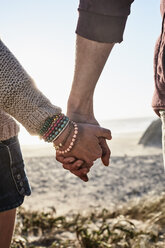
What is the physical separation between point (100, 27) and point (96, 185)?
4505 mm

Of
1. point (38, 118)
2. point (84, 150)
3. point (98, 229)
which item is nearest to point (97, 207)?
point (98, 229)

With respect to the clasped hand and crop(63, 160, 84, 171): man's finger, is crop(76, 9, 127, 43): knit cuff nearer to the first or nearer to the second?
the clasped hand

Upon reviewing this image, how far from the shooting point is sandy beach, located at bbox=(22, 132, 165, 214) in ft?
17.2

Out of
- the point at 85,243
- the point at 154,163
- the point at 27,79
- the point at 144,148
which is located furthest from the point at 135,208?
the point at 144,148

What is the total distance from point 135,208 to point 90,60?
225 cm

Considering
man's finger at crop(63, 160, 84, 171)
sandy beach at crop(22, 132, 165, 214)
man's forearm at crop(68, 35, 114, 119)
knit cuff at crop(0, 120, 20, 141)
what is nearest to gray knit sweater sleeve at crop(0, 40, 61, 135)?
knit cuff at crop(0, 120, 20, 141)

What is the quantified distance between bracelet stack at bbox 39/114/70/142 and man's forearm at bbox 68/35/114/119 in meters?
0.48

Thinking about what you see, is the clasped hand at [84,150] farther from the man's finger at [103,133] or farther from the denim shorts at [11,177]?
the denim shorts at [11,177]

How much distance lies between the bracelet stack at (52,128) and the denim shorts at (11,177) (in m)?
0.21

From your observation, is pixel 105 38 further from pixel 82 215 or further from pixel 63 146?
pixel 82 215

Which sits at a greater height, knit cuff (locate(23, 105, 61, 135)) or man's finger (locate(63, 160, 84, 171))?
knit cuff (locate(23, 105, 61, 135))

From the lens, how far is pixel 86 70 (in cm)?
199

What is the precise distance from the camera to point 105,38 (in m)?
1.95

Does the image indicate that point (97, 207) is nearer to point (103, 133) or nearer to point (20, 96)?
point (103, 133)
